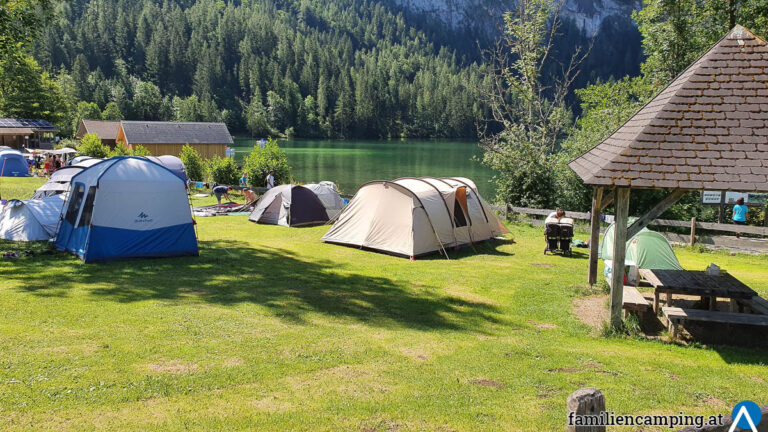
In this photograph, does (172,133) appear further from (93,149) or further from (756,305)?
(756,305)

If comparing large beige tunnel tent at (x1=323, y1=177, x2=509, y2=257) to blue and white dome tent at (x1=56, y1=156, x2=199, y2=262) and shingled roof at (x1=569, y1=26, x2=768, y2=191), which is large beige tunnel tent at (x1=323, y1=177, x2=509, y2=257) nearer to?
blue and white dome tent at (x1=56, y1=156, x2=199, y2=262)

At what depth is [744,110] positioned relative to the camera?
25.9 ft

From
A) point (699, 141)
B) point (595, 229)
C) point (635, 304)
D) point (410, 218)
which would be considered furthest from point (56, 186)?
point (699, 141)

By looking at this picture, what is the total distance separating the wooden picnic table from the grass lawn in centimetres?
89

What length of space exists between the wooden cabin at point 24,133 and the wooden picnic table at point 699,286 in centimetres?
6078

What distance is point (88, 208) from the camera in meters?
12.6

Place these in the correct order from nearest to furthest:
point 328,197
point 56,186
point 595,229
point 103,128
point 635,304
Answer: point 635,304, point 595,229, point 56,186, point 328,197, point 103,128

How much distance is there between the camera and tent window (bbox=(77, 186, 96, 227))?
12516 mm

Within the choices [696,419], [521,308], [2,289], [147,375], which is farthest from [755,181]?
[2,289]

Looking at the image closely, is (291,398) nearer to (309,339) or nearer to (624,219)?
(309,339)

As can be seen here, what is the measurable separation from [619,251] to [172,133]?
152ft

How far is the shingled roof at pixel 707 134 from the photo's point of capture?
24.3 ft

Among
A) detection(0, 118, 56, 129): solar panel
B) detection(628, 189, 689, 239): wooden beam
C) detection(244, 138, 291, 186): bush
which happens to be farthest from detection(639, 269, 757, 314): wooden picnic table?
detection(0, 118, 56, 129): solar panel

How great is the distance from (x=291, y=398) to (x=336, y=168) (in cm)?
5193
